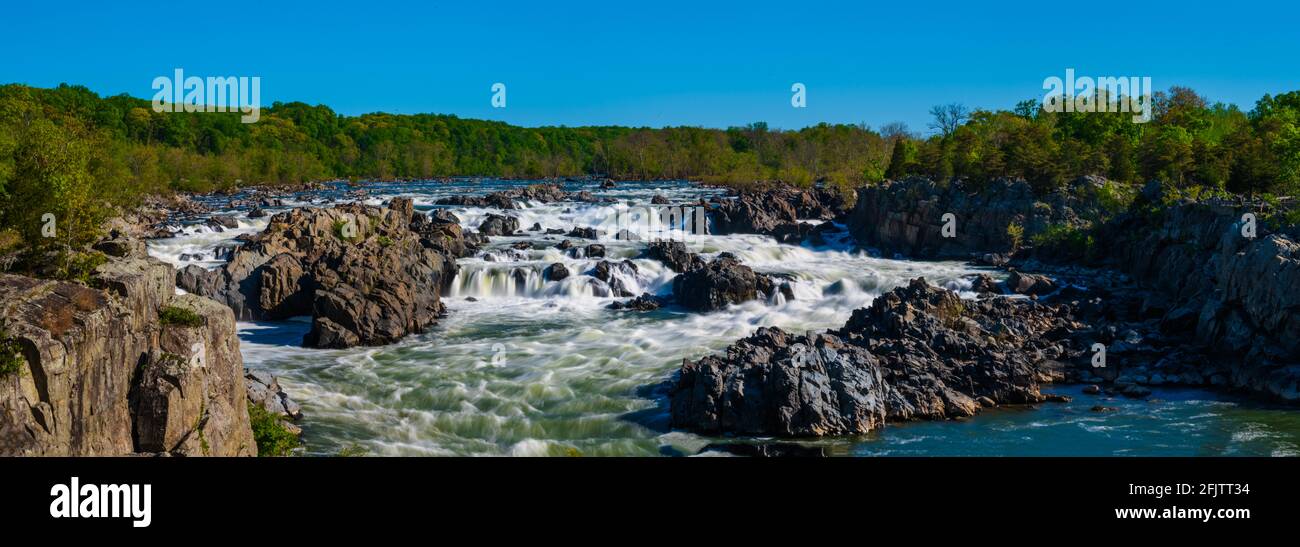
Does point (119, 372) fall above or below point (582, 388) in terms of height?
above

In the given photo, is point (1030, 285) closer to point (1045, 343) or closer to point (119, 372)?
point (1045, 343)

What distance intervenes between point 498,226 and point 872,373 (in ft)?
114

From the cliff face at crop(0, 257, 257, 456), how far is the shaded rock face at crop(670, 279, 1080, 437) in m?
9.65

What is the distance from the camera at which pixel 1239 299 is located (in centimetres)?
2705

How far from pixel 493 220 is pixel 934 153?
28.7 metres

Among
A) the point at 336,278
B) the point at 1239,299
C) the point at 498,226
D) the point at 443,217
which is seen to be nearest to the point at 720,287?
the point at 336,278

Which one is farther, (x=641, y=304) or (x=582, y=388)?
(x=641, y=304)

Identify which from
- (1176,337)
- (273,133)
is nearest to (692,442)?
(1176,337)

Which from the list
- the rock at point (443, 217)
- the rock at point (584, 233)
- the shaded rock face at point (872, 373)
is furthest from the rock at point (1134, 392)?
the rock at point (443, 217)

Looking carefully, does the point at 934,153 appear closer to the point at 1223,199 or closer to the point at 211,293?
the point at 1223,199

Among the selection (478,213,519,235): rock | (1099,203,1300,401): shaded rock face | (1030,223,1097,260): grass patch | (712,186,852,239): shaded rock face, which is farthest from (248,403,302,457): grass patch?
(712,186,852,239): shaded rock face

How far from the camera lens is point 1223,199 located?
122 feet

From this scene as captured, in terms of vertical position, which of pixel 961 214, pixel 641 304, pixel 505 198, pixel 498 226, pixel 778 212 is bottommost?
pixel 641 304

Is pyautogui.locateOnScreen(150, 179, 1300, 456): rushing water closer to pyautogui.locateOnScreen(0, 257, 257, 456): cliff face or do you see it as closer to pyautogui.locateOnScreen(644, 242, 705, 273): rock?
pyautogui.locateOnScreen(644, 242, 705, 273): rock
